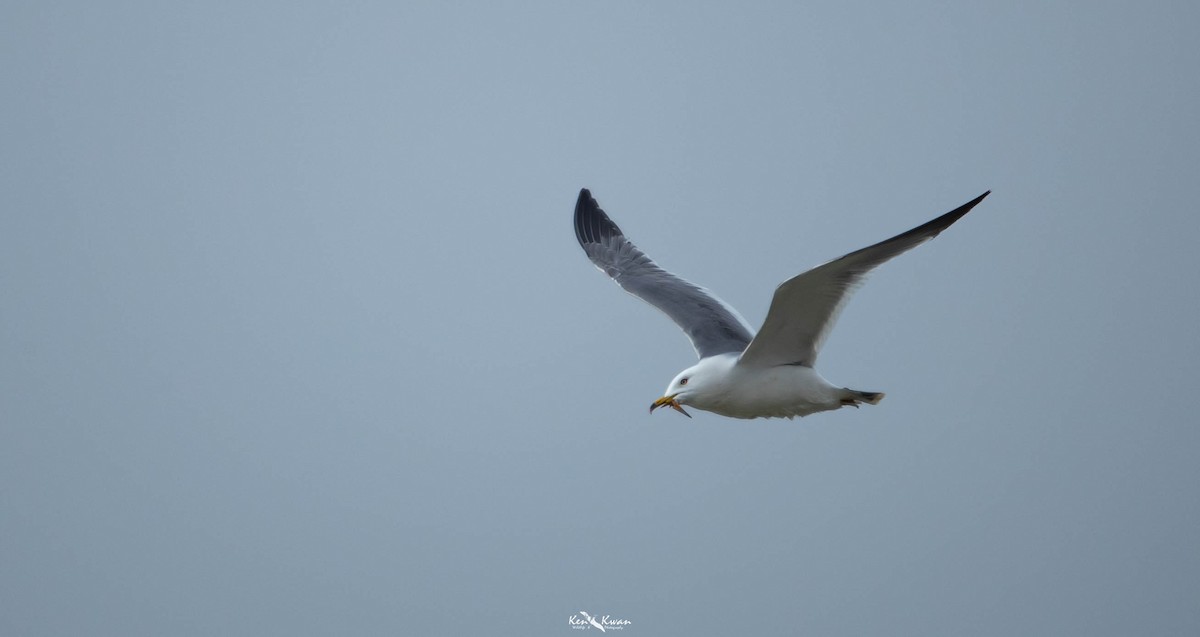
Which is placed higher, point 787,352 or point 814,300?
point 814,300

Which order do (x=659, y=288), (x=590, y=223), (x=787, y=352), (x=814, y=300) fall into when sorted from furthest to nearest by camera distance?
(x=590, y=223), (x=659, y=288), (x=787, y=352), (x=814, y=300)

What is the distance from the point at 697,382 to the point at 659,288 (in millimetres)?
2584

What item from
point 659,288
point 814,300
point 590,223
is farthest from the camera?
point 590,223

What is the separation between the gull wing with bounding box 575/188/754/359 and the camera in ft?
31.4

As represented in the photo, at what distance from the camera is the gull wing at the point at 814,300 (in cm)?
712

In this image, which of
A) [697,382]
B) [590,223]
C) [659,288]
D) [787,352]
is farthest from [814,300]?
[590,223]

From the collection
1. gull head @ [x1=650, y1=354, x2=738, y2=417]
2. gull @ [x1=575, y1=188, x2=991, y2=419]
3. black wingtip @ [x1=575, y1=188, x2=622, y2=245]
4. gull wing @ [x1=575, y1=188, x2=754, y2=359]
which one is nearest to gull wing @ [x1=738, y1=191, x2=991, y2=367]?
gull @ [x1=575, y1=188, x2=991, y2=419]

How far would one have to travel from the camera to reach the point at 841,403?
8016 millimetres

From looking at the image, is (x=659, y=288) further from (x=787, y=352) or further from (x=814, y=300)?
(x=814, y=300)

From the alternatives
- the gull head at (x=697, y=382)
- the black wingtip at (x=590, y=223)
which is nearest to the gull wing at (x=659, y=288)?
the black wingtip at (x=590, y=223)

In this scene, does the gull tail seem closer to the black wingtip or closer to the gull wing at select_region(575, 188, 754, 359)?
the gull wing at select_region(575, 188, 754, 359)

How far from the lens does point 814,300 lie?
297 inches

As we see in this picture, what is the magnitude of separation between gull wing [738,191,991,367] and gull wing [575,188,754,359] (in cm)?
120

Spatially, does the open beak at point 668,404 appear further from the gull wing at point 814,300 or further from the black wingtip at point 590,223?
the black wingtip at point 590,223
